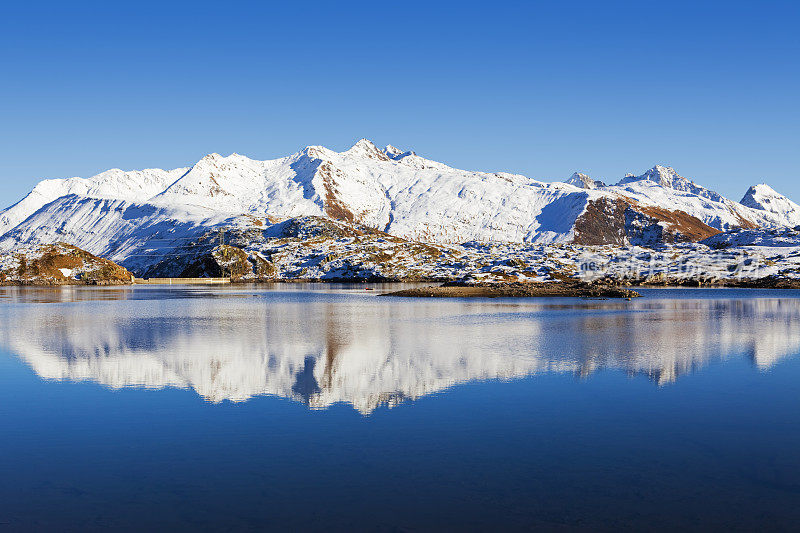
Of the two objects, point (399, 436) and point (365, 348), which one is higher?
point (365, 348)

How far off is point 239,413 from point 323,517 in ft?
32.2

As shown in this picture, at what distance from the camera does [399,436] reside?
19.3m

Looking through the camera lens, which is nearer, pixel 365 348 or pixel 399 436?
pixel 399 436

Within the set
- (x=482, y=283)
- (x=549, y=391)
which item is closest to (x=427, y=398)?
(x=549, y=391)

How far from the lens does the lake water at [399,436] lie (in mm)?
13711

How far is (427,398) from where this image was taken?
24625mm

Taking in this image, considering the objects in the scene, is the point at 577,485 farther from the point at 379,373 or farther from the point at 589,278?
the point at 589,278

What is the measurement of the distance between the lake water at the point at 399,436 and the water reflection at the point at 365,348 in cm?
27

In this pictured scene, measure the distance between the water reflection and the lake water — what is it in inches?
10.5

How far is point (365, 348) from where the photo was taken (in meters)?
38.8

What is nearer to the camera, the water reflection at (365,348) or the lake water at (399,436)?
the lake water at (399,436)

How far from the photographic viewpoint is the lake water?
45.0 feet

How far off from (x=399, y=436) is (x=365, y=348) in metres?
19.6

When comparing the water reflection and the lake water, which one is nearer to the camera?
the lake water
